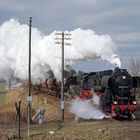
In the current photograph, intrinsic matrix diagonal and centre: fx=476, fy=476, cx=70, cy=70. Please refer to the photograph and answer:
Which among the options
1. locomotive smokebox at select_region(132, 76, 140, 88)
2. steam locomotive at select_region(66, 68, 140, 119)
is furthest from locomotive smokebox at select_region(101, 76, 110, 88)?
locomotive smokebox at select_region(132, 76, 140, 88)

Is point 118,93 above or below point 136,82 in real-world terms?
below

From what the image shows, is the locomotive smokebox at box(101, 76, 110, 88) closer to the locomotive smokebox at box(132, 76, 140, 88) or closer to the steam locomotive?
the steam locomotive

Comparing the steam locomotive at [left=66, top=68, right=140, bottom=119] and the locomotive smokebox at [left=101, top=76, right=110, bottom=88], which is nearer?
the steam locomotive at [left=66, top=68, right=140, bottom=119]

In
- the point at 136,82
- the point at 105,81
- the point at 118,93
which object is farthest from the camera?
the point at 136,82

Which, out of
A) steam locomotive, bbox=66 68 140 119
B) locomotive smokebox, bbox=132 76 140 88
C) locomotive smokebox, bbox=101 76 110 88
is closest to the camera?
steam locomotive, bbox=66 68 140 119

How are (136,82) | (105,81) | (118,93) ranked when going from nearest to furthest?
(118,93)
(105,81)
(136,82)

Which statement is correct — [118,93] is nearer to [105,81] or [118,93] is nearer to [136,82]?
[105,81]

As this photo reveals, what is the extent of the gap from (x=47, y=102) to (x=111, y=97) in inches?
708

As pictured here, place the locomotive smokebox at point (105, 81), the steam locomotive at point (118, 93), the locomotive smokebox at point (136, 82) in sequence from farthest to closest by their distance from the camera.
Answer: the locomotive smokebox at point (136, 82)
the locomotive smokebox at point (105, 81)
the steam locomotive at point (118, 93)

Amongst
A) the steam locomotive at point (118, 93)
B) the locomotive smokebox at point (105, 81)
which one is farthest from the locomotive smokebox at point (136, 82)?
the locomotive smokebox at point (105, 81)

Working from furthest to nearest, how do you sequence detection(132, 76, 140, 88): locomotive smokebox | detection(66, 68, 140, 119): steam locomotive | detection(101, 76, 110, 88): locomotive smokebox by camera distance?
detection(132, 76, 140, 88): locomotive smokebox → detection(101, 76, 110, 88): locomotive smokebox → detection(66, 68, 140, 119): steam locomotive

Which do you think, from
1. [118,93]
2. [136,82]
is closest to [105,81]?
[118,93]

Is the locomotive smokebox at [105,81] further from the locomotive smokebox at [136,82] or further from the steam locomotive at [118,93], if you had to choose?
the locomotive smokebox at [136,82]

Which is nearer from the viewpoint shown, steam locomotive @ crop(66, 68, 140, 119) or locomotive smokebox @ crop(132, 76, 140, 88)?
steam locomotive @ crop(66, 68, 140, 119)
